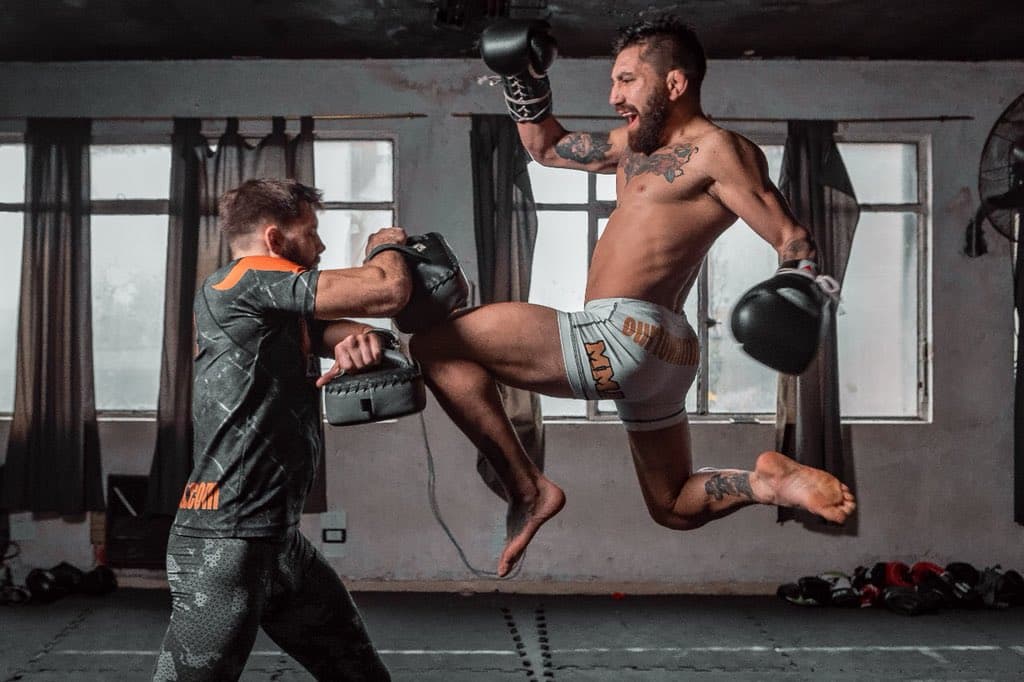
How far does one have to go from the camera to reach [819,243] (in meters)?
5.45

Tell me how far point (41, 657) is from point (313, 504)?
1.60m

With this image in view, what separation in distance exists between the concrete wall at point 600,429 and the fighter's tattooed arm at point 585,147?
324 centimetres

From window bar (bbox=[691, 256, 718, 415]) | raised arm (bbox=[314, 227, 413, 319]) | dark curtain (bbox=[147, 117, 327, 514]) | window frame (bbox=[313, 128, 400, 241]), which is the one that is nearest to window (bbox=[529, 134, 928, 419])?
window bar (bbox=[691, 256, 718, 415])

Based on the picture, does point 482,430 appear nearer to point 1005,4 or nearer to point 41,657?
point 41,657

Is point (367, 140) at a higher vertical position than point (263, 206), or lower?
higher

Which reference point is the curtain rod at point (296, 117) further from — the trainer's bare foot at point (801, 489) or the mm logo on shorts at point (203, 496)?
the trainer's bare foot at point (801, 489)

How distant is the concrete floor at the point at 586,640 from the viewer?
4188 mm

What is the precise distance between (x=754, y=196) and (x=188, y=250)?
13.7 ft

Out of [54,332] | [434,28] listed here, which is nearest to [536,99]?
[434,28]

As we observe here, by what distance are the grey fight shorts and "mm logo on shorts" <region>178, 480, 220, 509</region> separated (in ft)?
2.68

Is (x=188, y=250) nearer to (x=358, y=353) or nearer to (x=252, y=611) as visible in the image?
(x=252, y=611)

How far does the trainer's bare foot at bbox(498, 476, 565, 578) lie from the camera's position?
215cm

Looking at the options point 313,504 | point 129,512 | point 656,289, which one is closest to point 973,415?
point 313,504

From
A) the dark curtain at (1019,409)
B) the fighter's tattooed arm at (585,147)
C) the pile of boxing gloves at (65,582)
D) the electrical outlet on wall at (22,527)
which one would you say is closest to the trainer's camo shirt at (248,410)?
the fighter's tattooed arm at (585,147)
